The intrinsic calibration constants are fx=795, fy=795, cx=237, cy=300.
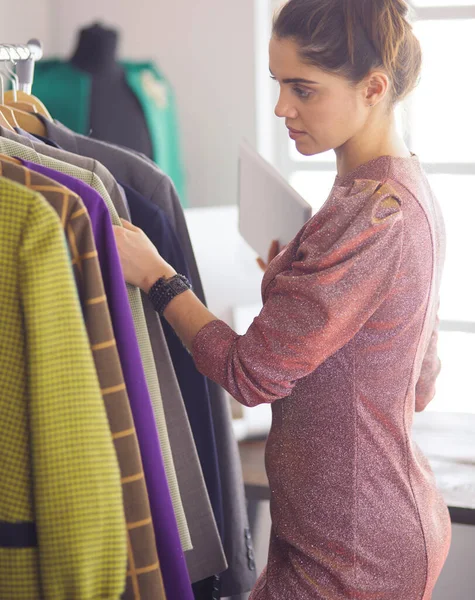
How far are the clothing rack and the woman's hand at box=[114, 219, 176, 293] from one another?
392 mm

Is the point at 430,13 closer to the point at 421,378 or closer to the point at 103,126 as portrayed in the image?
the point at 103,126

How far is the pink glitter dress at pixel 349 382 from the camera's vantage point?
0.92 metres

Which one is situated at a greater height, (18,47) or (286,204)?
(18,47)

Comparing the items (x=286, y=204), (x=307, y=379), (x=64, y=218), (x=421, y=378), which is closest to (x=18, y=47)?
(x=286, y=204)

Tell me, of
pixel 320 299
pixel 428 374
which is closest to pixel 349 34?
pixel 320 299

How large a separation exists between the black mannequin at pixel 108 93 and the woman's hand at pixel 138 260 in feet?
4.67

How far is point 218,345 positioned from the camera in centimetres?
98

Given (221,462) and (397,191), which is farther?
(221,462)

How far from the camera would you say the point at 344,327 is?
922 millimetres

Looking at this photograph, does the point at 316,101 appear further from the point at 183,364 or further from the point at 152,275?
the point at 183,364

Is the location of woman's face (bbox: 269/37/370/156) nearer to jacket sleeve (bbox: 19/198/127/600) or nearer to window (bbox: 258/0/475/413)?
jacket sleeve (bbox: 19/198/127/600)

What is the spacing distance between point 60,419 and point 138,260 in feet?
1.07

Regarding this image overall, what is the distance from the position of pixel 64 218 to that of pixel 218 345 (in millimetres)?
285

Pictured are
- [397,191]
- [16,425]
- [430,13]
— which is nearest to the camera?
[16,425]
